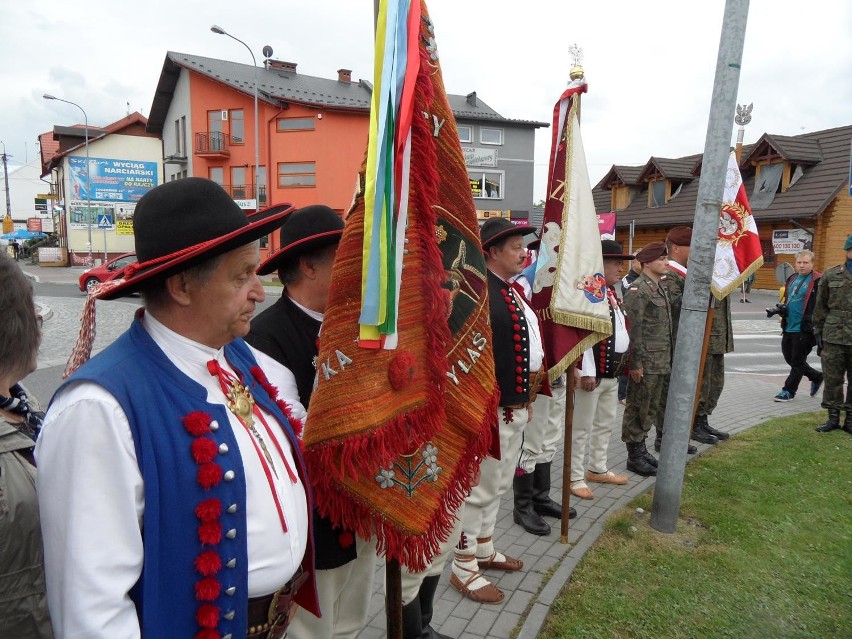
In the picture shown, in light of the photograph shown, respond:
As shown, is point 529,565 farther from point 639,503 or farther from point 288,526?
point 288,526

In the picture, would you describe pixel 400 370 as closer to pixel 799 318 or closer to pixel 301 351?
pixel 301 351

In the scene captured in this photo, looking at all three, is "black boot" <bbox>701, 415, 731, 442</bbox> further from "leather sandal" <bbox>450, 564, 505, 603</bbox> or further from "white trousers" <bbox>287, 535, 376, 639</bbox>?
"white trousers" <bbox>287, 535, 376, 639</bbox>

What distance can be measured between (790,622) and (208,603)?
11.0 feet

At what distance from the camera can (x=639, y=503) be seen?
496 centimetres

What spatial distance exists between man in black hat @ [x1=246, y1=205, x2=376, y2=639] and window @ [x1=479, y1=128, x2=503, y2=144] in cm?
3872

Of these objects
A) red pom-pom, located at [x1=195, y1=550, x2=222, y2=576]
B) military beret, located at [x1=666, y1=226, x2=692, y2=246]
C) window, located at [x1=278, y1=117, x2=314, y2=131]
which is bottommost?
red pom-pom, located at [x1=195, y1=550, x2=222, y2=576]

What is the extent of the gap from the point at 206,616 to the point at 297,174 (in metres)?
33.5

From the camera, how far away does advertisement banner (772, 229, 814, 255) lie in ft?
75.1

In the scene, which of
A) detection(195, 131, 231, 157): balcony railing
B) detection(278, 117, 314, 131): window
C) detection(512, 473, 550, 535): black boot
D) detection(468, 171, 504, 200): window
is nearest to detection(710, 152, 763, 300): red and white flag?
detection(512, 473, 550, 535): black boot

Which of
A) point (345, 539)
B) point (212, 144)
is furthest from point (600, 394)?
point (212, 144)

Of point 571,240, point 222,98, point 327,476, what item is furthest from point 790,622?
point 222,98

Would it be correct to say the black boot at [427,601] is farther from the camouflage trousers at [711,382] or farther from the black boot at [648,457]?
the camouflage trousers at [711,382]

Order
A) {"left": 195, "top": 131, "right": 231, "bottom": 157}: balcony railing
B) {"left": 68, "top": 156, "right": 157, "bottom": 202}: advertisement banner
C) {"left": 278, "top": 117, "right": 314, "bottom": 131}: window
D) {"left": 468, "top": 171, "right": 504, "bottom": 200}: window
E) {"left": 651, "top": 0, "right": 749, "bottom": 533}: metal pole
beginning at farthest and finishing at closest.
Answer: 1. {"left": 468, "top": 171, "right": 504, "bottom": 200}: window
2. {"left": 195, "top": 131, "right": 231, "bottom": 157}: balcony railing
3. {"left": 278, "top": 117, "right": 314, "bottom": 131}: window
4. {"left": 68, "top": 156, "right": 157, "bottom": 202}: advertisement banner
5. {"left": 651, "top": 0, "right": 749, "bottom": 533}: metal pole

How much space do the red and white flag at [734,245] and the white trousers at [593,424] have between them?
5.55 feet
